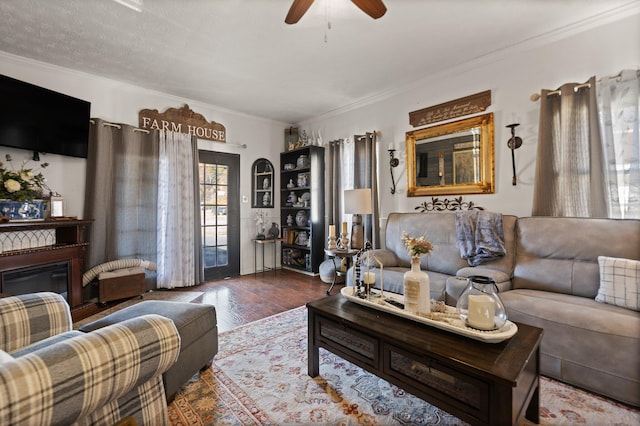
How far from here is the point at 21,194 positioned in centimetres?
262

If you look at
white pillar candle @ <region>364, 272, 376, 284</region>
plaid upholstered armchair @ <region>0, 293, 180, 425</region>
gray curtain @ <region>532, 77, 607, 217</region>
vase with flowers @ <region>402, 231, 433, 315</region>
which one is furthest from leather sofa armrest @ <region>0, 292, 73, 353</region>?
gray curtain @ <region>532, 77, 607, 217</region>

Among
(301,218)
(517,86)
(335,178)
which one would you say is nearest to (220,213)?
(301,218)

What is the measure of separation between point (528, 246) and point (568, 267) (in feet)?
1.06

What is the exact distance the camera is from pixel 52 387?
0.72m

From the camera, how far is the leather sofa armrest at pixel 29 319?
4.09ft

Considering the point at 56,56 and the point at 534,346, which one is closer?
the point at 534,346

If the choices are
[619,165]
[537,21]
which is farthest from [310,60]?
[619,165]

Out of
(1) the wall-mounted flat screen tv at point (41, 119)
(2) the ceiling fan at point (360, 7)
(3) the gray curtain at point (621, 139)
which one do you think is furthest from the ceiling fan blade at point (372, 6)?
(1) the wall-mounted flat screen tv at point (41, 119)

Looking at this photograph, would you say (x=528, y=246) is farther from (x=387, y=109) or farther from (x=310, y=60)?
(x=310, y=60)

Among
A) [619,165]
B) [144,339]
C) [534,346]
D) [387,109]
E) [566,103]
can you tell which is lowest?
[534,346]

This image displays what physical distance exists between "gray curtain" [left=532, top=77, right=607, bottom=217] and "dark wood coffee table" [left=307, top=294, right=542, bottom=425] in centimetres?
164

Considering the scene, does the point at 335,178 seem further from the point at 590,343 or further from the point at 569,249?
the point at 590,343

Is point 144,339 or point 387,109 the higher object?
point 387,109

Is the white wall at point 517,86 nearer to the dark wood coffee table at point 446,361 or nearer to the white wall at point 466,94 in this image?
the white wall at point 466,94
